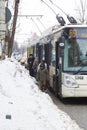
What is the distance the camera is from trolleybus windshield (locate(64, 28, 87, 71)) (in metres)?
17.9

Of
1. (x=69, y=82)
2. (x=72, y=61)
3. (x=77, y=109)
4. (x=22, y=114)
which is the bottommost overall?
(x=77, y=109)

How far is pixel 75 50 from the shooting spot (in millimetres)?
17938

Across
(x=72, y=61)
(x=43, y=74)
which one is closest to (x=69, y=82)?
(x=72, y=61)

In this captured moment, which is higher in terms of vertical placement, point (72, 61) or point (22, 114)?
point (22, 114)

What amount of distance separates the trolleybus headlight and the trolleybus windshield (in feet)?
1.02

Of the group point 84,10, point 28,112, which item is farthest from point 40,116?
point 84,10

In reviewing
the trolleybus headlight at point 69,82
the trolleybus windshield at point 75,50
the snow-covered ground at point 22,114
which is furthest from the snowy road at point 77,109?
the snow-covered ground at point 22,114

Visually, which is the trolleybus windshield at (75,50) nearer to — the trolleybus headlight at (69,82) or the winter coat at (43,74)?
the trolleybus headlight at (69,82)

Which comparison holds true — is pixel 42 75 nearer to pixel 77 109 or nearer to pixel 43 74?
pixel 43 74

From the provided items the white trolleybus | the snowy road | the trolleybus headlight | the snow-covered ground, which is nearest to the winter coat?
the snowy road

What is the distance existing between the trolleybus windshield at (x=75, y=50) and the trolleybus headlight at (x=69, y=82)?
312 millimetres

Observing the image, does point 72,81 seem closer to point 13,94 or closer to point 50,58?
point 50,58

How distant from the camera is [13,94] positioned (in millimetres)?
11922

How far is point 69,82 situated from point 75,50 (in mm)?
1097
